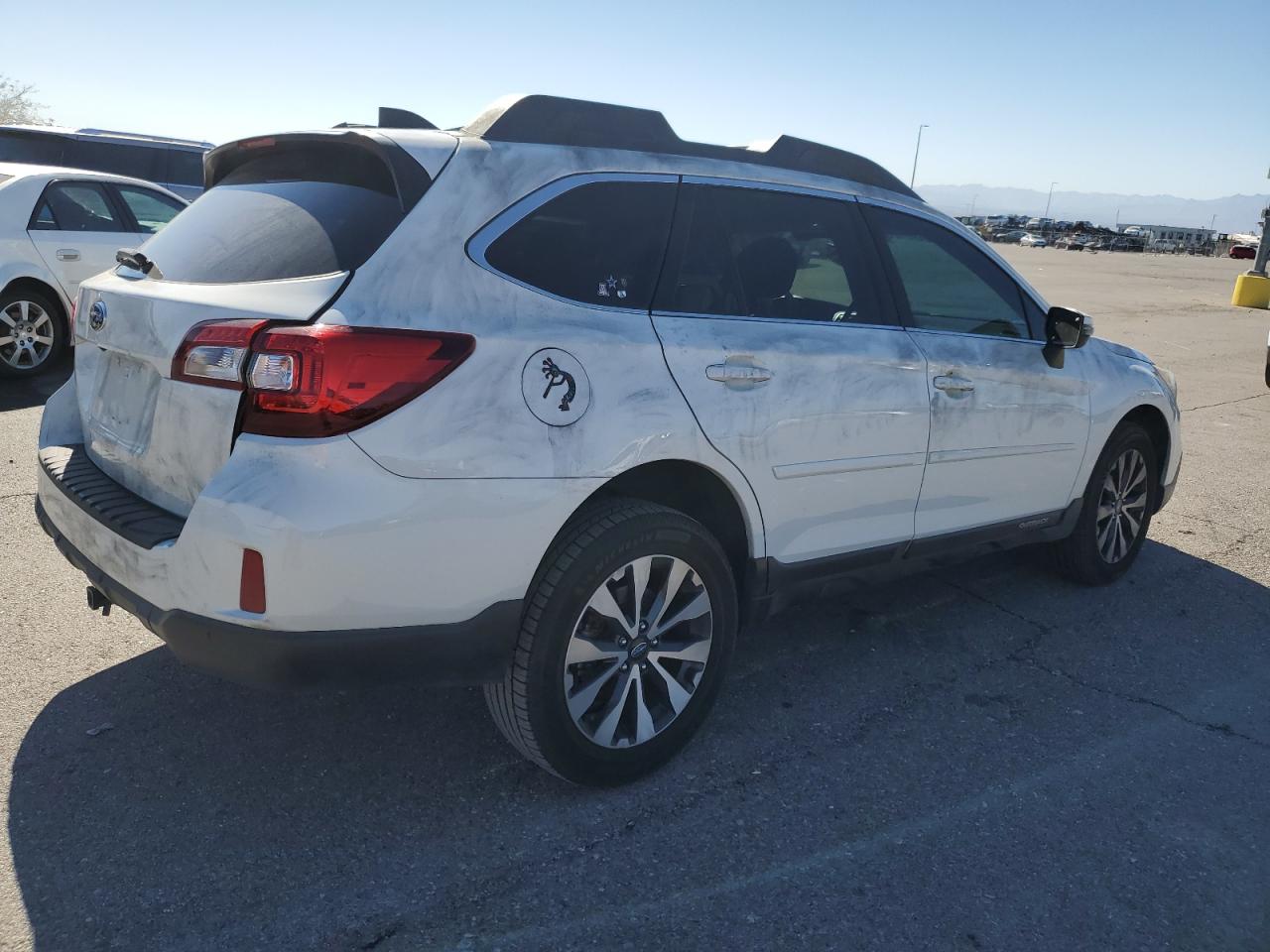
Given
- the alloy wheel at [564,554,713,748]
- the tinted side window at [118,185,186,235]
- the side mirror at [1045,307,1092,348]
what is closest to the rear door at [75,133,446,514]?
the alloy wheel at [564,554,713,748]

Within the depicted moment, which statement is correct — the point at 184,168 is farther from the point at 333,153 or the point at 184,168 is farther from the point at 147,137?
the point at 333,153

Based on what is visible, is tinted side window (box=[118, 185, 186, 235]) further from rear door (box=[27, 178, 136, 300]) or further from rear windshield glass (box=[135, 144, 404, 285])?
rear windshield glass (box=[135, 144, 404, 285])

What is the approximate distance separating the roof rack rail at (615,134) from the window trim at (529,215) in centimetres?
12

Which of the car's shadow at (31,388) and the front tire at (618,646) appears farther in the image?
the car's shadow at (31,388)

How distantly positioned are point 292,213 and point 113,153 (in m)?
12.0

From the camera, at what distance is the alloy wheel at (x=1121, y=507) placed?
198 inches

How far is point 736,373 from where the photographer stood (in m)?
3.22

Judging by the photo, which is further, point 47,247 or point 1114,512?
point 47,247

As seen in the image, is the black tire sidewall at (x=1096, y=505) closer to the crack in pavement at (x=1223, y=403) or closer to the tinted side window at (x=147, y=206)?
the crack in pavement at (x=1223, y=403)

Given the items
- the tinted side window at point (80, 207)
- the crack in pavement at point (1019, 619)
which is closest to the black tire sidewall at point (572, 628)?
the crack in pavement at point (1019, 619)

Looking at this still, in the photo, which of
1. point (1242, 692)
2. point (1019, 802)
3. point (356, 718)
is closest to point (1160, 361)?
point (1242, 692)

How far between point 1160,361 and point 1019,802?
40.9 ft

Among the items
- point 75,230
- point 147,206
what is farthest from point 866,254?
point 147,206

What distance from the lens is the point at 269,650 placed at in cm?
254
